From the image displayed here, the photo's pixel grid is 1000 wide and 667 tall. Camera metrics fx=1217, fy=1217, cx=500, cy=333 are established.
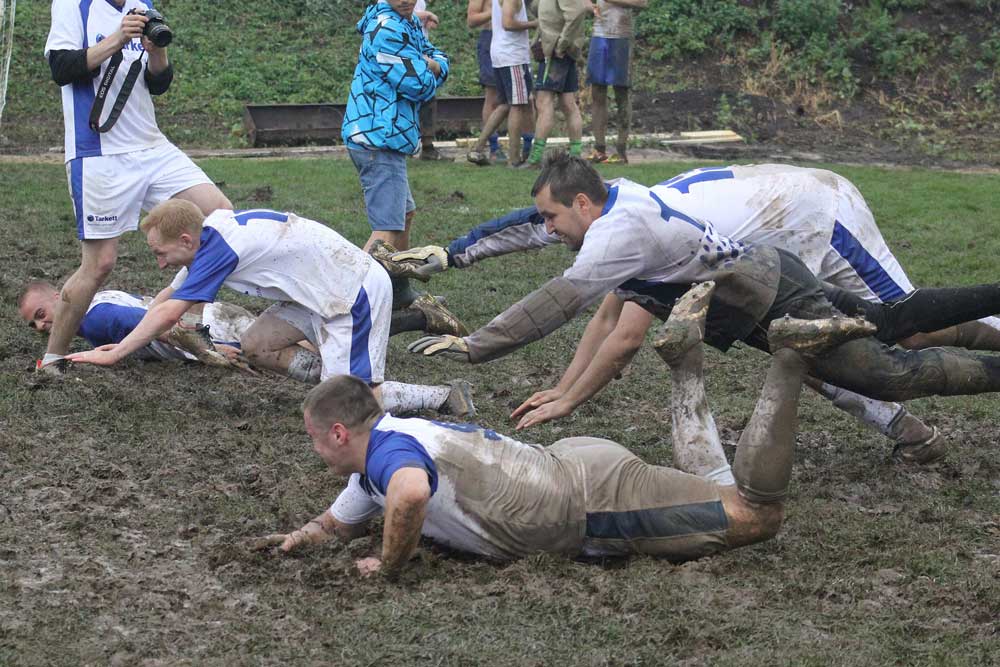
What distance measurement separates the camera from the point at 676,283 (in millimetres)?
5445

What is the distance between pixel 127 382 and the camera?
7039 mm

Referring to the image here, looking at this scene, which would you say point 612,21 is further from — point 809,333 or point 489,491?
point 489,491

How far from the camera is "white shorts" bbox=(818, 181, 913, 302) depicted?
5.89m

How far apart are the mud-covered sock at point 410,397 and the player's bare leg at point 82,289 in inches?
71.2

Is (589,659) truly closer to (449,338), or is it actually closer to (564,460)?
(564,460)

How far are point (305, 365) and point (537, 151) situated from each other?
7067 mm

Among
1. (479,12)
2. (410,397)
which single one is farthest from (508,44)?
(410,397)

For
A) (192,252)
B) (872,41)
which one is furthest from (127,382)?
(872,41)

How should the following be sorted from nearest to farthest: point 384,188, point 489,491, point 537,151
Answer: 1. point 489,491
2. point 384,188
3. point 537,151

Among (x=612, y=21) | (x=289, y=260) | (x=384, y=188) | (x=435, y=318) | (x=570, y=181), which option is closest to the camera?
(x=570, y=181)

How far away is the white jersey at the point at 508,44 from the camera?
1306 centimetres

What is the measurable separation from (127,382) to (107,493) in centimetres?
175

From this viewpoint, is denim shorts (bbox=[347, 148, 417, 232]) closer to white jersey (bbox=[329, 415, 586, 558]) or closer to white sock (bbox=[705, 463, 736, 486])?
white jersey (bbox=[329, 415, 586, 558])

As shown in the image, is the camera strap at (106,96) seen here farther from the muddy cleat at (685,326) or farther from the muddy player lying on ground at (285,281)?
the muddy cleat at (685,326)
